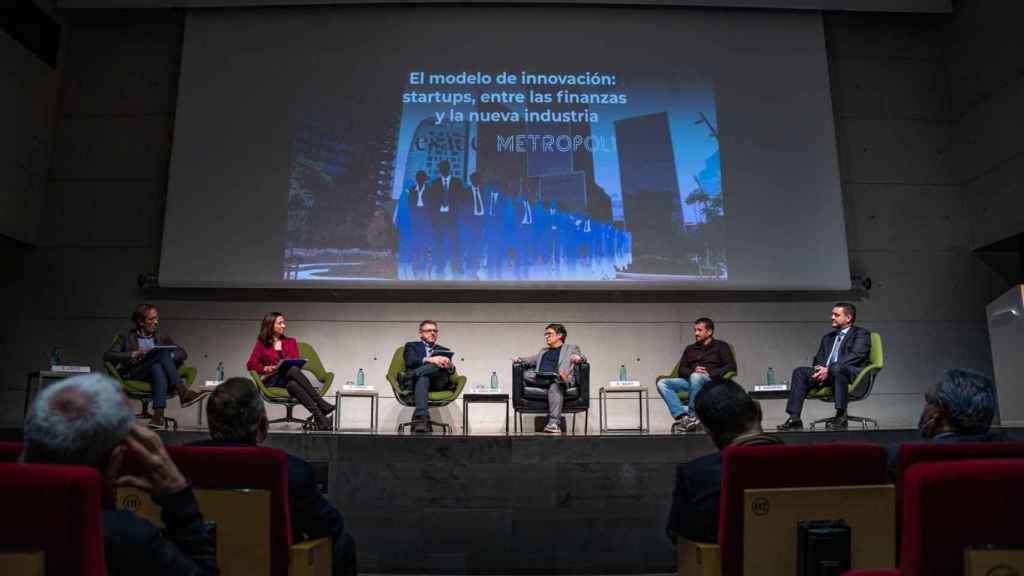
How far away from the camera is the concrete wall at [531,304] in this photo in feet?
21.0

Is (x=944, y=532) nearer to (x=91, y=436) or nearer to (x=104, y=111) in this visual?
(x=91, y=436)

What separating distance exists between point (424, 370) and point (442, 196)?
169 cm

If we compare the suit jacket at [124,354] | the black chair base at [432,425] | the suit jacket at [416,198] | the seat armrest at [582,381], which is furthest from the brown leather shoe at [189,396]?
the seat armrest at [582,381]

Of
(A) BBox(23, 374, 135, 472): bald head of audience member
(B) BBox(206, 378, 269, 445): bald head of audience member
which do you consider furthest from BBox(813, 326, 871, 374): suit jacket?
(A) BBox(23, 374, 135, 472): bald head of audience member

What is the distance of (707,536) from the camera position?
5.69ft

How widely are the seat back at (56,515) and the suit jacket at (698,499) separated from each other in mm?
1265

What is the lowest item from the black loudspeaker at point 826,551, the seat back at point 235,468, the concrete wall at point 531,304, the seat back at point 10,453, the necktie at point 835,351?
the black loudspeaker at point 826,551

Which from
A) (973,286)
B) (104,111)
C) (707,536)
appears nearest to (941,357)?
(973,286)

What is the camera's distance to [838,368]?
5273mm

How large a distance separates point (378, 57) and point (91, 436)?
6.02 metres

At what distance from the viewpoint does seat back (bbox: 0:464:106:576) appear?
0.96m

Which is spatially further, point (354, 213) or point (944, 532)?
point (354, 213)

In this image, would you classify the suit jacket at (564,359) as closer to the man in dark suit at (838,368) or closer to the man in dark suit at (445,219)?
the man in dark suit at (445,219)

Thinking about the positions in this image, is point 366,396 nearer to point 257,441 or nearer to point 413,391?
point 413,391
